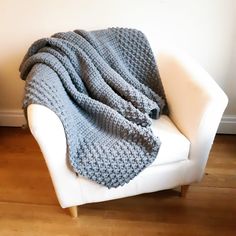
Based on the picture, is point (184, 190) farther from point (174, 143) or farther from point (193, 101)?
point (193, 101)

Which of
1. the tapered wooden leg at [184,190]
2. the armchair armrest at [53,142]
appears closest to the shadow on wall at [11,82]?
the armchair armrest at [53,142]

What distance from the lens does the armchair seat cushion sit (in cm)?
118

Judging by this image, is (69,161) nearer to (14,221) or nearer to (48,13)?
(14,221)

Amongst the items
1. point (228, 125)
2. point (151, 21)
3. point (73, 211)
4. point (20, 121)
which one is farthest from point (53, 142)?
point (228, 125)

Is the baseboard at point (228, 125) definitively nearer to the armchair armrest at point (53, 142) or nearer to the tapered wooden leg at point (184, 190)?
the tapered wooden leg at point (184, 190)

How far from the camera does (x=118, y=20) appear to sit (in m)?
1.59

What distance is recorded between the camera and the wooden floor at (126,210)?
1296mm

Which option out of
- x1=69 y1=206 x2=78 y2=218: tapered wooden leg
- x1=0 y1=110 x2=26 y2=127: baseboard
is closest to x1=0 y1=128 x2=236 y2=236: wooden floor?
x1=69 y1=206 x2=78 y2=218: tapered wooden leg

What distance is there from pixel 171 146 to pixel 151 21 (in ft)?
2.56

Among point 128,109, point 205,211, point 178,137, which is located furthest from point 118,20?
point 205,211

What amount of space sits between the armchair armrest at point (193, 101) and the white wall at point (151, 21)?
180mm

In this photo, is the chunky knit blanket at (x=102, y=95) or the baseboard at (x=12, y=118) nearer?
the chunky knit blanket at (x=102, y=95)

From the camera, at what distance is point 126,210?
139cm

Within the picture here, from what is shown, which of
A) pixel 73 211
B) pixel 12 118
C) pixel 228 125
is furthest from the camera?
pixel 12 118
